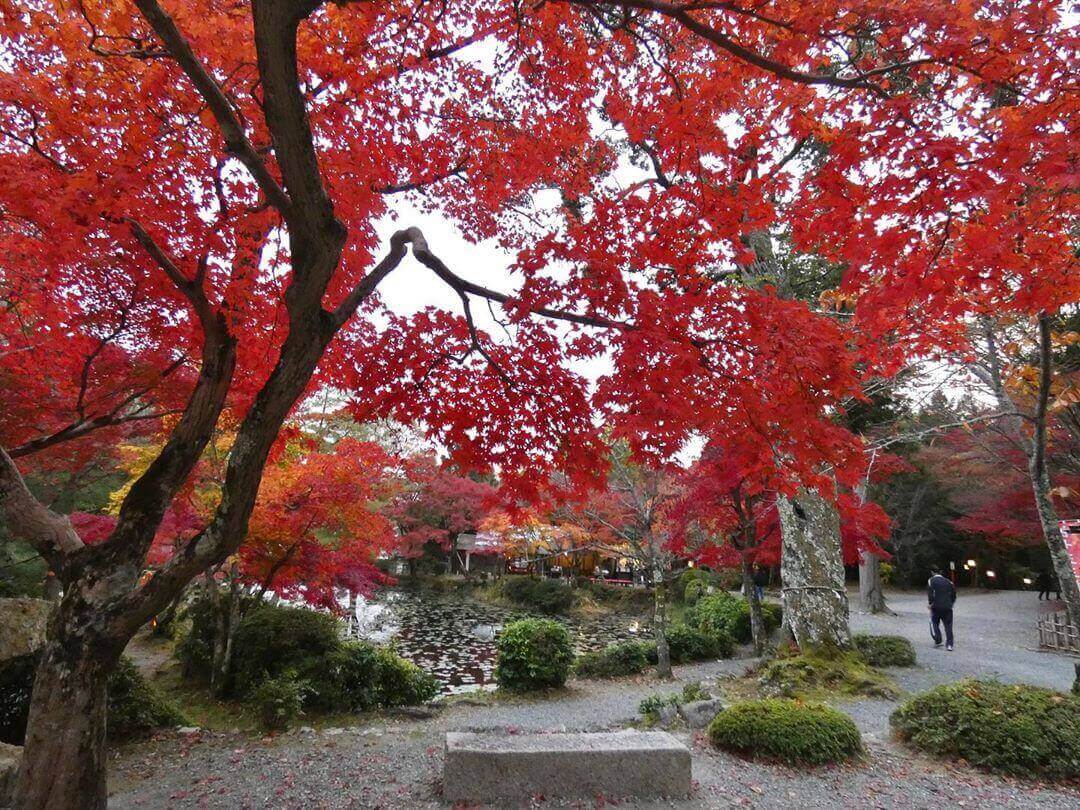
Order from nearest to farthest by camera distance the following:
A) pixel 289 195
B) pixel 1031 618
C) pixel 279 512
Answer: pixel 289 195
pixel 279 512
pixel 1031 618

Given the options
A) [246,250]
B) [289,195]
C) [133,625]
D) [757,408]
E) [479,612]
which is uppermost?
[246,250]

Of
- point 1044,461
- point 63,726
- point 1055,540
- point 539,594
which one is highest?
point 1044,461

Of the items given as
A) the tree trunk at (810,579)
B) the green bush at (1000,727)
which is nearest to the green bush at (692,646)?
the tree trunk at (810,579)

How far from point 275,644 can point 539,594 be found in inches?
580

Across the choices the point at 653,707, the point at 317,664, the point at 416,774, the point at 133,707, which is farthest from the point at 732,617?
the point at 133,707

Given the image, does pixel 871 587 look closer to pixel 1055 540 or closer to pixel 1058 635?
pixel 1058 635

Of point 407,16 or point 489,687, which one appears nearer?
point 407,16

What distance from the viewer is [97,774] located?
3350mm

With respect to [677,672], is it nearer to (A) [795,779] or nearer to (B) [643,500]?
(B) [643,500]

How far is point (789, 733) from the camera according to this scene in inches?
199

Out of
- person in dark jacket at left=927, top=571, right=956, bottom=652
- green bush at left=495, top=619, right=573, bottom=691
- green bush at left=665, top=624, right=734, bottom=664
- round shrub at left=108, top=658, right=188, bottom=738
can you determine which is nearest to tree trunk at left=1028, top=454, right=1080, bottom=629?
person in dark jacket at left=927, top=571, right=956, bottom=652

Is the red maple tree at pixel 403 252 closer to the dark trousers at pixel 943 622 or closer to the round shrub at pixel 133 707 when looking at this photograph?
the round shrub at pixel 133 707

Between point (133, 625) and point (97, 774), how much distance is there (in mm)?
932

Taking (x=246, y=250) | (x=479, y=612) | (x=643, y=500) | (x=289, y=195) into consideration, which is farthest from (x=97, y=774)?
(x=479, y=612)
